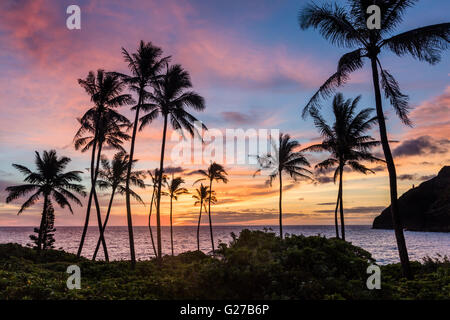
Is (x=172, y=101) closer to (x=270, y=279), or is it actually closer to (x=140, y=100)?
(x=140, y=100)

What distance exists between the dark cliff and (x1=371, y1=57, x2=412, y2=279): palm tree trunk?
111 meters

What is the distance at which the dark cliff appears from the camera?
105875 millimetres

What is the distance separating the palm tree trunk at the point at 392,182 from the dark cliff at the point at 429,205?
111 meters

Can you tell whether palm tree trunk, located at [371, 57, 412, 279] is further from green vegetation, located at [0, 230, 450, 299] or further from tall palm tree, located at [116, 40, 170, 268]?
tall palm tree, located at [116, 40, 170, 268]

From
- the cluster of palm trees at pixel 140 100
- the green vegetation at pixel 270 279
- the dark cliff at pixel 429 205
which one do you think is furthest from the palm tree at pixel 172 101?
the dark cliff at pixel 429 205

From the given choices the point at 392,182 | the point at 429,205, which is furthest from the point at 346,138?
the point at 429,205

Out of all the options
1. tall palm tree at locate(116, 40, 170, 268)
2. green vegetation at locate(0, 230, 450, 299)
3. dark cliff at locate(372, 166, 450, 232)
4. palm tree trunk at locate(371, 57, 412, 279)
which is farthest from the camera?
dark cliff at locate(372, 166, 450, 232)

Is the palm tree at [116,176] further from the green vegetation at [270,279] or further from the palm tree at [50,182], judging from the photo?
the green vegetation at [270,279]

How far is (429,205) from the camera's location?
116 meters

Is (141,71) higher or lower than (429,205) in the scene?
higher

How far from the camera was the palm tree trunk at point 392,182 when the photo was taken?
1245 centimetres

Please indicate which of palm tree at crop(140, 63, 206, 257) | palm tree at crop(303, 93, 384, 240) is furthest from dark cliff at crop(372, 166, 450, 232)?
palm tree at crop(140, 63, 206, 257)

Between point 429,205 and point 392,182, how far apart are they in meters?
123

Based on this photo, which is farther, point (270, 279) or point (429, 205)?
point (429, 205)
